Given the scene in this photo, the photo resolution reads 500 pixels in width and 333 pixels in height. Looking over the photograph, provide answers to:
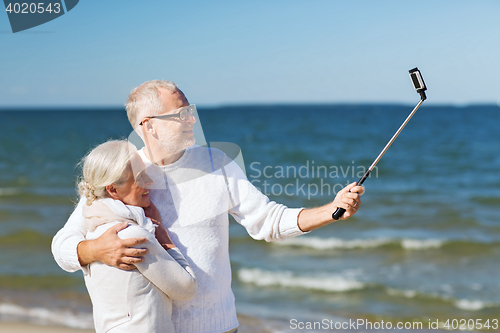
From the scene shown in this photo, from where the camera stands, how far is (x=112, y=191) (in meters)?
1.74

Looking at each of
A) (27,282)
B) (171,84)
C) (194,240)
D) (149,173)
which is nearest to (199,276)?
(194,240)

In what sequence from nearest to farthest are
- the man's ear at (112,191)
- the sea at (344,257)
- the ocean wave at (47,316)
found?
the man's ear at (112,191), the ocean wave at (47,316), the sea at (344,257)

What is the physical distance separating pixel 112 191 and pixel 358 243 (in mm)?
6098

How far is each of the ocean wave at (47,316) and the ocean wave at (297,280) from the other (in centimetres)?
203

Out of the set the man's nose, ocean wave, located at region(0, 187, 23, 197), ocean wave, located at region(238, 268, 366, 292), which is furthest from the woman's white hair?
ocean wave, located at region(0, 187, 23, 197)

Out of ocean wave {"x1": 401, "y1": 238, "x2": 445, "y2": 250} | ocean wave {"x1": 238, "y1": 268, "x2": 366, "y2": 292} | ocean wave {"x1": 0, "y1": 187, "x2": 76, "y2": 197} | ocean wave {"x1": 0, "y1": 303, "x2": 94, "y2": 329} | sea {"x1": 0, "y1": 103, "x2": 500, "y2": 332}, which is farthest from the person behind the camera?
ocean wave {"x1": 0, "y1": 187, "x2": 76, "y2": 197}

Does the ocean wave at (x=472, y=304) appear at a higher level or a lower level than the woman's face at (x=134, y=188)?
lower

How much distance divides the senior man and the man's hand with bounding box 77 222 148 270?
6.6 inches

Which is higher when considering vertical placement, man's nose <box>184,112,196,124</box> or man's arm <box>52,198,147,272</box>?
man's nose <box>184,112,196,124</box>

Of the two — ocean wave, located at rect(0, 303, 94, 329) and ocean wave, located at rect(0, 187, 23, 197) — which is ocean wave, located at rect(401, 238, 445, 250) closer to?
ocean wave, located at rect(0, 303, 94, 329)

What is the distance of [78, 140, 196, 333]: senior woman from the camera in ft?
5.44

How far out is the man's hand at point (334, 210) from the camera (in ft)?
6.01

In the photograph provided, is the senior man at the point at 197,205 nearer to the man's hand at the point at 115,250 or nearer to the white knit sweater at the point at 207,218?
the white knit sweater at the point at 207,218

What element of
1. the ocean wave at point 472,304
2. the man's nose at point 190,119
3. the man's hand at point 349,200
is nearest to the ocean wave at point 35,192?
the ocean wave at point 472,304
